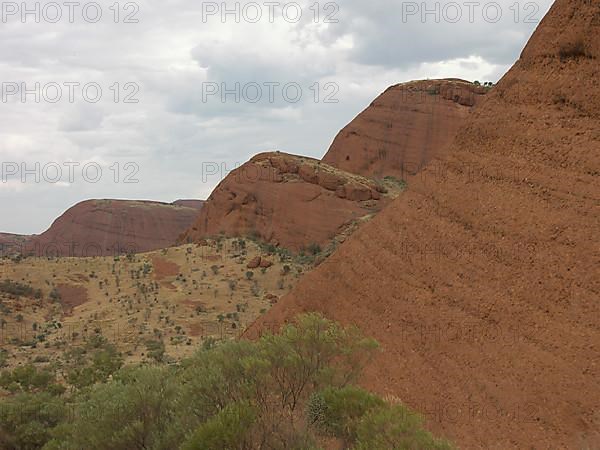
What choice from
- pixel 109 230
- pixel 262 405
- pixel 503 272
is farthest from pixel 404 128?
pixel 262 405

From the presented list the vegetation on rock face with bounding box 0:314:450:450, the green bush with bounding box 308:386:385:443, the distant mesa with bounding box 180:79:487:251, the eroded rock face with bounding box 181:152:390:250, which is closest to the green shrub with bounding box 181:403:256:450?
the vegetation on rock face with bounding box 0:314:450:450

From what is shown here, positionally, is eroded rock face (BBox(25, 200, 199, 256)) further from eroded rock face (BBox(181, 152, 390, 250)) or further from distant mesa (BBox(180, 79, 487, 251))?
eroded rock face (BBox(181, 152, 390, 250))

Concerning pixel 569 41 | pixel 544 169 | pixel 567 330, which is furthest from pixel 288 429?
pixel 569 41

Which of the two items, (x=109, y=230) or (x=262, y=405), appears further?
(x=109, y=230)

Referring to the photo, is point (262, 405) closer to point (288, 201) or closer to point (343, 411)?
point (343, 411)

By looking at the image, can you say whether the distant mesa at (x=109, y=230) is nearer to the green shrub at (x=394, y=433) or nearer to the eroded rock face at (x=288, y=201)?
the eroded rock face at (x=288, y=201)
